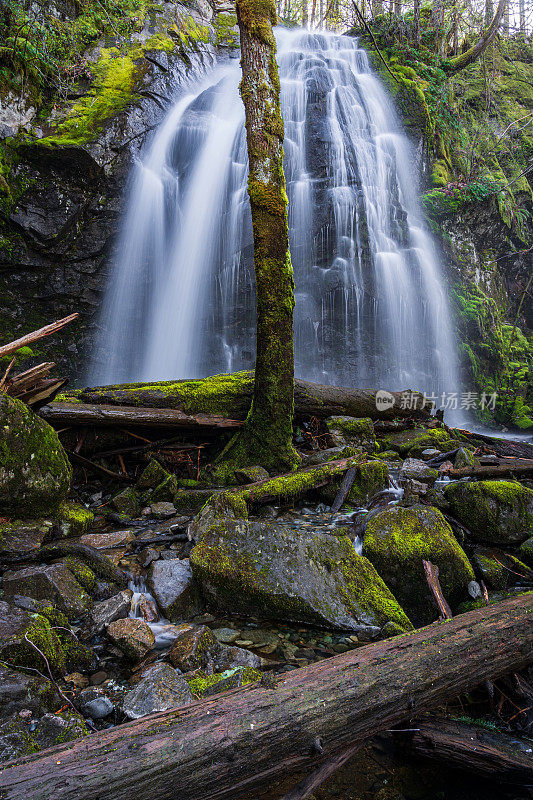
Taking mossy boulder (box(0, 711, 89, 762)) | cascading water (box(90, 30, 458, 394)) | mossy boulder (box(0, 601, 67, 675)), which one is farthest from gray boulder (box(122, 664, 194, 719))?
cascading water (box(90, 30, 458, 394))

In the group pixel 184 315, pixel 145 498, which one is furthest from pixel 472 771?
pixel 184 315

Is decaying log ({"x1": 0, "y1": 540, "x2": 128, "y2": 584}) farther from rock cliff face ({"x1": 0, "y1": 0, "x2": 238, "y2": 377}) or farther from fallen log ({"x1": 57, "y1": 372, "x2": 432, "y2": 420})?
rock cliff face ({"x1": 0, "y1": 0, "x2": 238, "y2": 377})

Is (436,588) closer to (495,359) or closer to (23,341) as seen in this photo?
(23,341)

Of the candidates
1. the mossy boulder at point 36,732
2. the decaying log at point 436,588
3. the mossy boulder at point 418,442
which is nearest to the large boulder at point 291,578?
the decaying log at point 436,588

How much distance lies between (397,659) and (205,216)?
13212mm

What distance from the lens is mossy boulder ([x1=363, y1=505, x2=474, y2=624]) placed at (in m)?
2.92

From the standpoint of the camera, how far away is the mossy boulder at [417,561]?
292 cm

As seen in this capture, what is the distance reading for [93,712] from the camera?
1942 millimetres

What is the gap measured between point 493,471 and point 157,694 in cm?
435

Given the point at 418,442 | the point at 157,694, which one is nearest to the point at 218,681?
the point at 157,694

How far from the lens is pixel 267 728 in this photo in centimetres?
137

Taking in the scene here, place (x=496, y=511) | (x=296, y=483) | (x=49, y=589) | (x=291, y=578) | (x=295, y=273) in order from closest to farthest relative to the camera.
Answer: (x=49, y=589) < (x=291, y=578) < (x=496, y=511) < (x=296, y=483) < (x=295, y=273)

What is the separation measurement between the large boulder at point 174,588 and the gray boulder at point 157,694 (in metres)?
0.74

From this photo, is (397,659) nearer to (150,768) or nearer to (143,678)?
(150,768)
